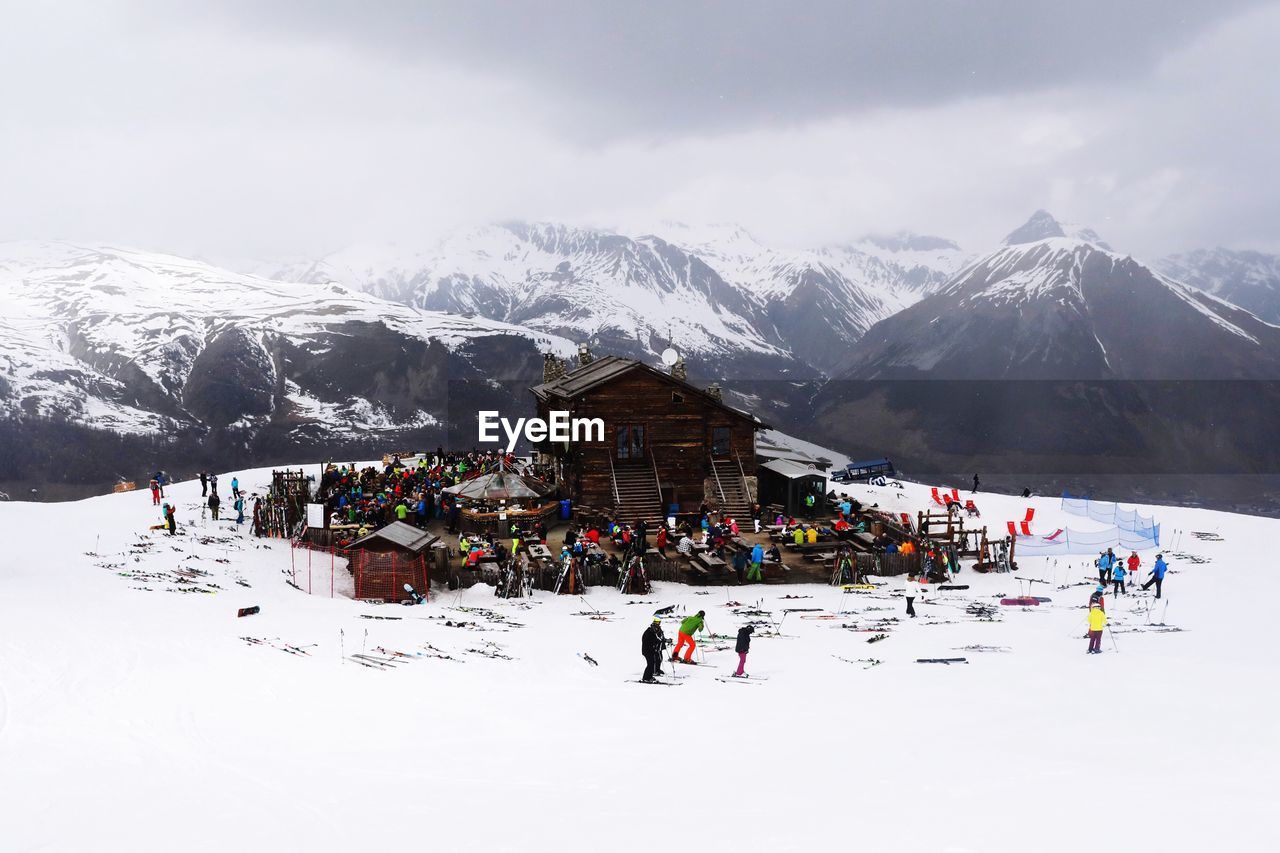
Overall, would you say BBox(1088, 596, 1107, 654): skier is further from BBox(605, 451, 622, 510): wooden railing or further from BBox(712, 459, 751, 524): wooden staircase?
BBox(605, 451, 622, 510): wooden railing

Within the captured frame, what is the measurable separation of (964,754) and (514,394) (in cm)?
11169

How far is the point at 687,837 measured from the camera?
341 inches

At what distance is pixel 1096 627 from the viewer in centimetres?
1744

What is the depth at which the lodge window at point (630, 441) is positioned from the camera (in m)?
40.1

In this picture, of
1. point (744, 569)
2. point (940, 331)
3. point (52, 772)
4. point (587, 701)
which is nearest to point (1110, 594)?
point (744, 569)

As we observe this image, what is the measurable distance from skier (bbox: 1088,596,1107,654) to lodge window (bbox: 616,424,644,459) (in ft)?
81.6

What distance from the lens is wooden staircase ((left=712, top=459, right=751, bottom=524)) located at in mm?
38656

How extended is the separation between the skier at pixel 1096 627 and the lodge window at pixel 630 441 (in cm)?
2488

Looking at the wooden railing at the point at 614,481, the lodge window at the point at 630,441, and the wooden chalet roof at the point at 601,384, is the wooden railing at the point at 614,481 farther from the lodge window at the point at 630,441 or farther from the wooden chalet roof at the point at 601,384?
the wooden chalet roof at the point at 601,384

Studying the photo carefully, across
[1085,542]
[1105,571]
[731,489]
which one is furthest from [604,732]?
[1085,542]

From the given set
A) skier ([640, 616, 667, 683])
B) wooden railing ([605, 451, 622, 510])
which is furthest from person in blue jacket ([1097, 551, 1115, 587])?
wooden railing ([605, 451, 622, 510])

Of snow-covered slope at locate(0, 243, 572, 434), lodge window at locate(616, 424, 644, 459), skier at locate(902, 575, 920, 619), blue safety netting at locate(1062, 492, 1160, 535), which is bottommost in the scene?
skier at locate(902, 575, 920, 619)

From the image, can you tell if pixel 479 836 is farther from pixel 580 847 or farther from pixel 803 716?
pixel 803 716

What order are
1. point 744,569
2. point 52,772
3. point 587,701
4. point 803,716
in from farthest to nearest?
point 744,569, point 587,701, point 803,716, point 52,772
